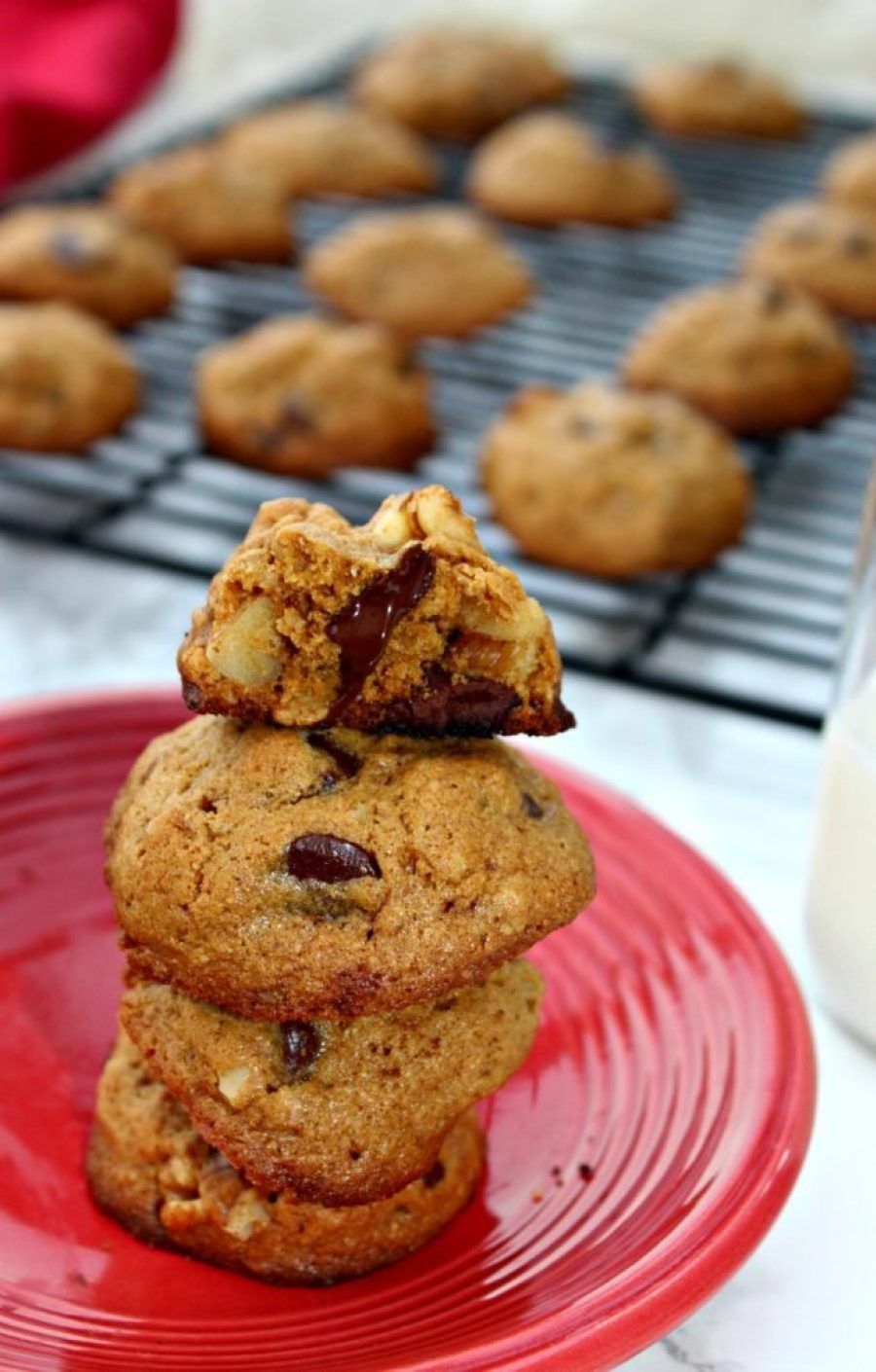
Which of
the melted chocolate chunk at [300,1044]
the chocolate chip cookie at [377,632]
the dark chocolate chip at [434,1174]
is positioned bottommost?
the dark chocolate chip at [434,1174]

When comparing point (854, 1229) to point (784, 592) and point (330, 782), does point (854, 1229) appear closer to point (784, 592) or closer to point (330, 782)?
point (330, 782)

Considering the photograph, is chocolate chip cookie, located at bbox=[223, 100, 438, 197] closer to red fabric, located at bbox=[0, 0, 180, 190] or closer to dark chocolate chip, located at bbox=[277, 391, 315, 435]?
red fabric, located at bbox=[0, 0, 180, 190]

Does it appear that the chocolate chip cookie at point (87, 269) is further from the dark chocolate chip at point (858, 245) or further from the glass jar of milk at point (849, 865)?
the glass jar of milk at point (849, 865)

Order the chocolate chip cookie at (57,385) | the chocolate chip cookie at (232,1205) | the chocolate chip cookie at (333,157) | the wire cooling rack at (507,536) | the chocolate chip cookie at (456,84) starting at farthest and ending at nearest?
the chocolate chip cookie at (456,84) → the chocolate chip cookie at (333,157) → the chocolate chip cookie at (57,385) → the wire cooling rack at (507,536) → the chocolate chip cookie at (232,1205)

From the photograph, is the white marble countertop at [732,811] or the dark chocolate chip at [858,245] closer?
the white marble countertop at [732,811]

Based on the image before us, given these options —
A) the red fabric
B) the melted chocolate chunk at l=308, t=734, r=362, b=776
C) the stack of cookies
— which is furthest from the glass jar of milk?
the red fabric

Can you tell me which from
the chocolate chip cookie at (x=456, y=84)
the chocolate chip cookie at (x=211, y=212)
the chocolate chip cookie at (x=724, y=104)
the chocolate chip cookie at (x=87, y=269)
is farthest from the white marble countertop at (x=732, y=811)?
the chocolate chip cookie at (x=724, y=104)
